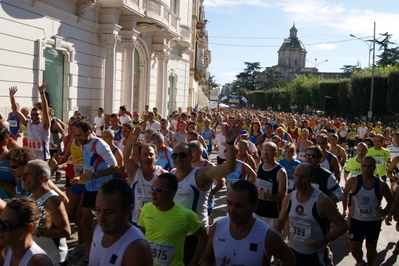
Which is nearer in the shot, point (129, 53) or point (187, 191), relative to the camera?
point (187, 191)

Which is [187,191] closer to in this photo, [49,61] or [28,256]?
[28,256]

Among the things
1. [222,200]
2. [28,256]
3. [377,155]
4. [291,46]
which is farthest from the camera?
[291,46]

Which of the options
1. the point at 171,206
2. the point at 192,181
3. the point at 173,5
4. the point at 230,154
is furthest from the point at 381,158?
the point at 173,5

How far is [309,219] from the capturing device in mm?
4512

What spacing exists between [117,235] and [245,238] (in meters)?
0.90

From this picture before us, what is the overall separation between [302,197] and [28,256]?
9.19 feet

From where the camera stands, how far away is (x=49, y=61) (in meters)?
15.3

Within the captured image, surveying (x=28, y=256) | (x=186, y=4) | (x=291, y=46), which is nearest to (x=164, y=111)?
(x=186, y=4)

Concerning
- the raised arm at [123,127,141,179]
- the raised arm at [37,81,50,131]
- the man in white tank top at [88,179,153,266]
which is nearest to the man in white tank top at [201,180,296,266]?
the man in white tank top at [88,179,153,266]

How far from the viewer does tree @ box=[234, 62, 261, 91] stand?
133 meters

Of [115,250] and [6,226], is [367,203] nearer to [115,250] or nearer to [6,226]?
[115,250]

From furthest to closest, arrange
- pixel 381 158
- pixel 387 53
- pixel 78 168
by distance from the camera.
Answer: pixel 387 53
pixel 381 158
pixel 78 168

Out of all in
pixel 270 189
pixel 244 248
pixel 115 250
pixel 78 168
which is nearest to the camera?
pixel 115 250

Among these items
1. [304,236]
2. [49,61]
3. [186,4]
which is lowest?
[304,236]
